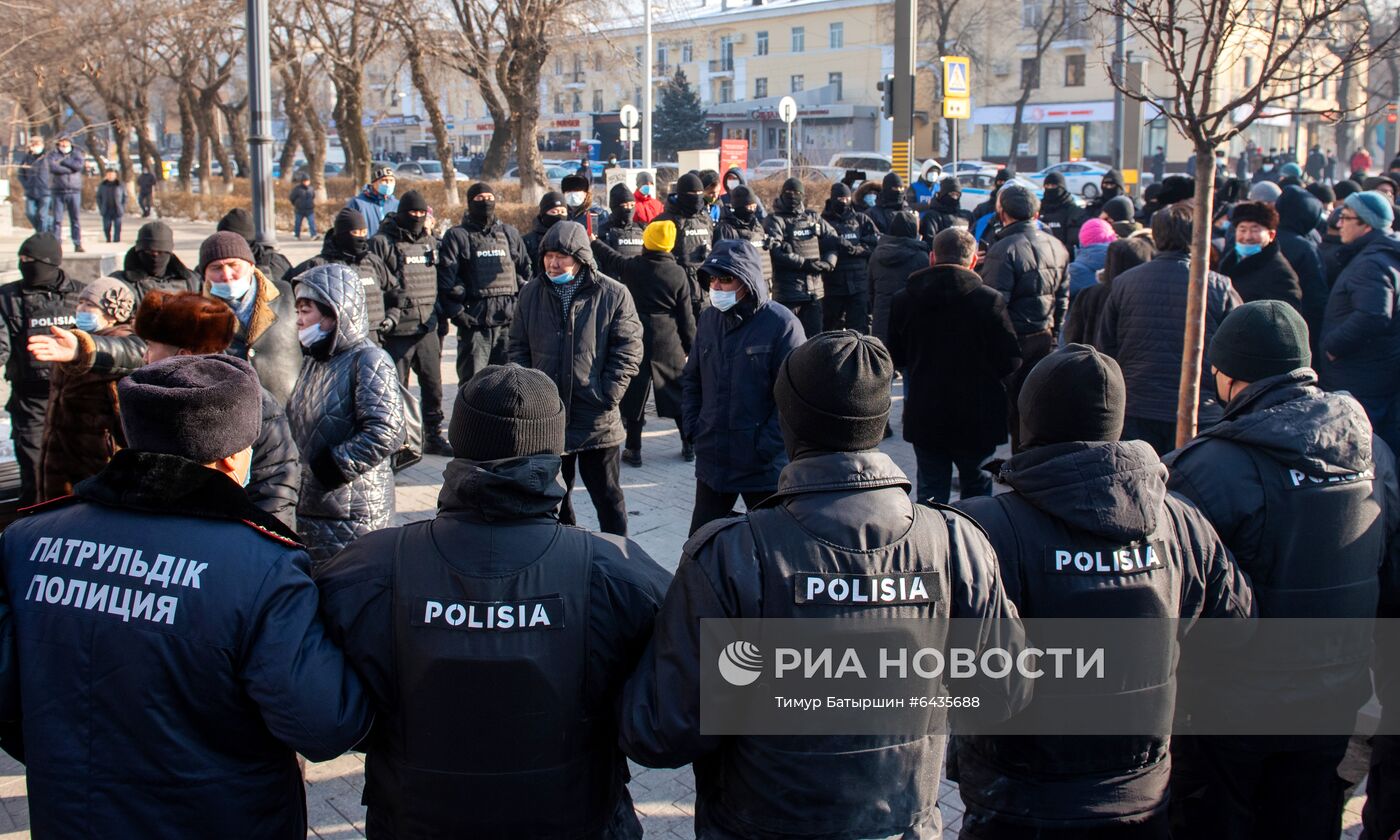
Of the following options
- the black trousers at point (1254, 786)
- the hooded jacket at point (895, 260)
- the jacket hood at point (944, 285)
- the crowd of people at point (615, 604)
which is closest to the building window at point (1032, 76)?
the hooded jacket at point (895, 260)

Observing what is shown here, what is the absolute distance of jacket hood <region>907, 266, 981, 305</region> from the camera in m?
6.38

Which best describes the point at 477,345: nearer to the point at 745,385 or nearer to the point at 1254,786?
the point at 745,385

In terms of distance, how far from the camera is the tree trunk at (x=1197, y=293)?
4.79 metres

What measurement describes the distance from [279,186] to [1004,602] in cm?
3845

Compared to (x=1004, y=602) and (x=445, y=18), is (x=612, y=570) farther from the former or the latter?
(x=445, y=18)

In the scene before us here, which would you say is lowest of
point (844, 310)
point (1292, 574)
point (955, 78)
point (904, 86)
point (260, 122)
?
point (1292, 574)

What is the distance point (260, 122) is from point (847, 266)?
5.55 m

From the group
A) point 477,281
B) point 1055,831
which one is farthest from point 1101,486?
point 477,281

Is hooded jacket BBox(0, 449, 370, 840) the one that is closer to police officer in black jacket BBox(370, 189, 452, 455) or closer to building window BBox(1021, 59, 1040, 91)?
police officer in black jacket BBox(370, 189, 452, 455)

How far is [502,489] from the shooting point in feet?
8.46

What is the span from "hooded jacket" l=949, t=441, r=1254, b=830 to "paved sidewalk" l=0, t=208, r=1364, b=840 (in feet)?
3.96

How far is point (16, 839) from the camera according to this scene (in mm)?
3885

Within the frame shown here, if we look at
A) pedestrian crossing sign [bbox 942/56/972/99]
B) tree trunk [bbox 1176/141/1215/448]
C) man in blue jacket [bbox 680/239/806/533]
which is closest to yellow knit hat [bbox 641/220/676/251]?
man in blue jacket [bbox 680/239/806/533]

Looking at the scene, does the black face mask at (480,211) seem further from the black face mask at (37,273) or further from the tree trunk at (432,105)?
the tree trunk at (432,105)
